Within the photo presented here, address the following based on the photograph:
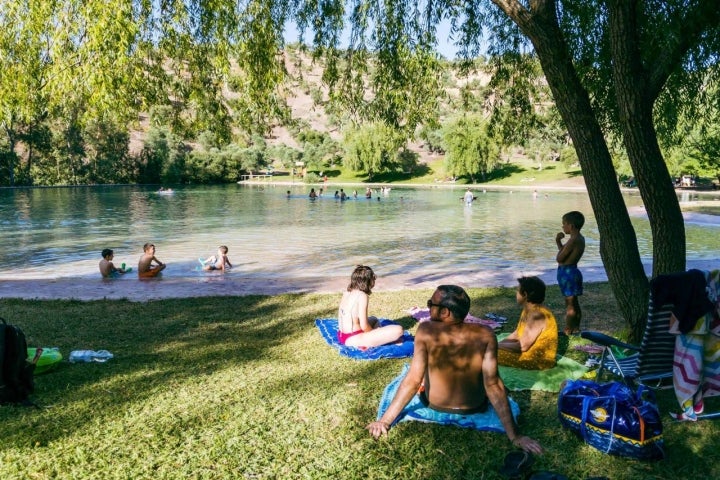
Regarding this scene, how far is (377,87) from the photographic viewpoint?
340 inches

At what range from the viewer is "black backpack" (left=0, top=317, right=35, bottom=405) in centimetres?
462

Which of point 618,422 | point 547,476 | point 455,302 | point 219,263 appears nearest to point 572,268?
point 618,422

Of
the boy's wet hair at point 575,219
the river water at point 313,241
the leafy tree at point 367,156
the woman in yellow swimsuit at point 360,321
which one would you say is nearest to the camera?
the woman in yellow swimsuit at point 360,321

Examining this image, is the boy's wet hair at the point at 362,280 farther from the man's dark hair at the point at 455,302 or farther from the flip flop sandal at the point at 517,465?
the flip flop sandal at the point at 517,465

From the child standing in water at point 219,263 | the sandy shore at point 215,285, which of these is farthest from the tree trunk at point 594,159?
the child standing in water at point 219,263

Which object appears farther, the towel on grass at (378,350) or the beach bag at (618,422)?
the towel on grass at (378,350)

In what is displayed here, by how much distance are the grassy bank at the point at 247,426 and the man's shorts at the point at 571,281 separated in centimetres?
62

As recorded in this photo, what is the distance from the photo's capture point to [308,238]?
23641 mm

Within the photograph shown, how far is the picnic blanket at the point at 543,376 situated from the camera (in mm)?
5289

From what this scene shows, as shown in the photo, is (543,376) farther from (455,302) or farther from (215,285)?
(215,285)

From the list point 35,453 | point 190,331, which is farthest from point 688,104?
point 35,453

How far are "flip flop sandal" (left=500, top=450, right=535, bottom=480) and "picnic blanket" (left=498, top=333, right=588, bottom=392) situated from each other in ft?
5.38

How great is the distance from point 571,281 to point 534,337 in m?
1.79

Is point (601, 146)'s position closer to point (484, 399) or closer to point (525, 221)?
point (484, 399)
